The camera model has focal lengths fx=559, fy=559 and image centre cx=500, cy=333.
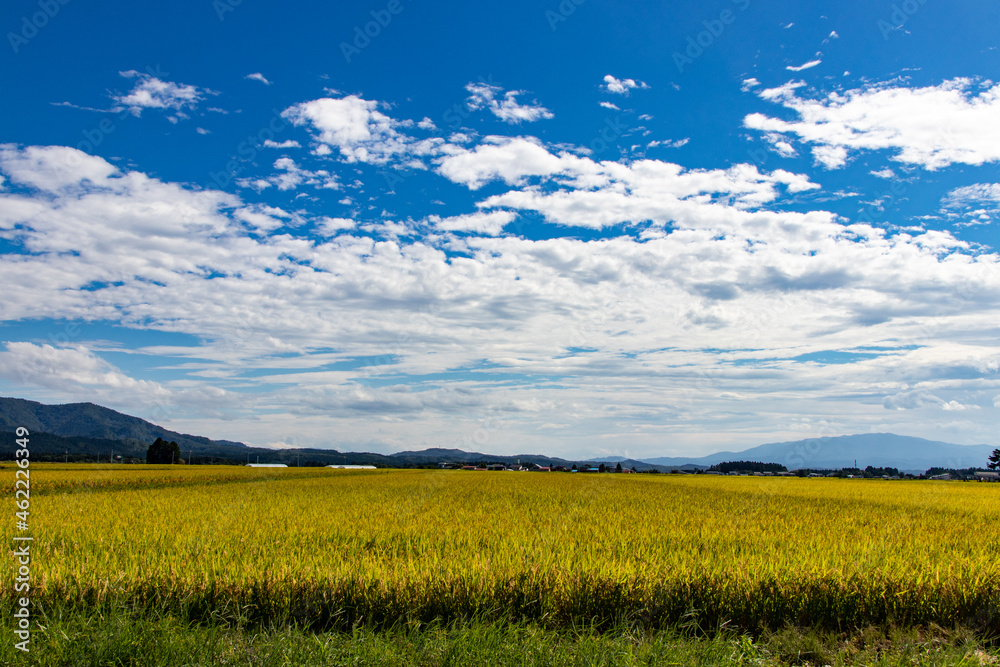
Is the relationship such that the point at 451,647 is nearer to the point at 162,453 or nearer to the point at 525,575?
the point at 525,575

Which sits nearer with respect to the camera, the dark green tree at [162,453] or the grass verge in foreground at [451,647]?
the grass verge in foreground at [451,647]

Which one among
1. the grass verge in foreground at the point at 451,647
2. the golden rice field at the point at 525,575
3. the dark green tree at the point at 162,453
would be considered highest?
the golden rice field at the point at 525,575

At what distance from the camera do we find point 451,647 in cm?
539

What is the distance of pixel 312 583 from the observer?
658cm

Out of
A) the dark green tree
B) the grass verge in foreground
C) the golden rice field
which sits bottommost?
the dark green tree

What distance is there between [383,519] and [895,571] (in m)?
9.64

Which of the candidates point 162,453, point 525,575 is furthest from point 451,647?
point 162,453

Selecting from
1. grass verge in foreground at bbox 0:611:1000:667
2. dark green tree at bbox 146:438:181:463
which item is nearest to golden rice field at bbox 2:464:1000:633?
grass verge in foreground at bbox 0:611:1000:667

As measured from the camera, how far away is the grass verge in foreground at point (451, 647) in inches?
203

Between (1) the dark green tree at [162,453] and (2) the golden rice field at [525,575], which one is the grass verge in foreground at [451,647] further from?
(1) the dark green tree at [162,453]

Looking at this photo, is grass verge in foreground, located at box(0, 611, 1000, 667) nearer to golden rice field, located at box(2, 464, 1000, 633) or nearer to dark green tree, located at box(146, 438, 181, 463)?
golden rice field, located at box(2, 464, 1000, 633)

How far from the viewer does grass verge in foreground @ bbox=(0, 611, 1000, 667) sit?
5.15 meters

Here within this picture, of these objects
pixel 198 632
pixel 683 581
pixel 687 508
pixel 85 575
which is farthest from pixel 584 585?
pixel 687 508

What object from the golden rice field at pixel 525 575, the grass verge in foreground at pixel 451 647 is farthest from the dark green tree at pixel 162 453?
the grass verge in foreground at pixel 451 647
